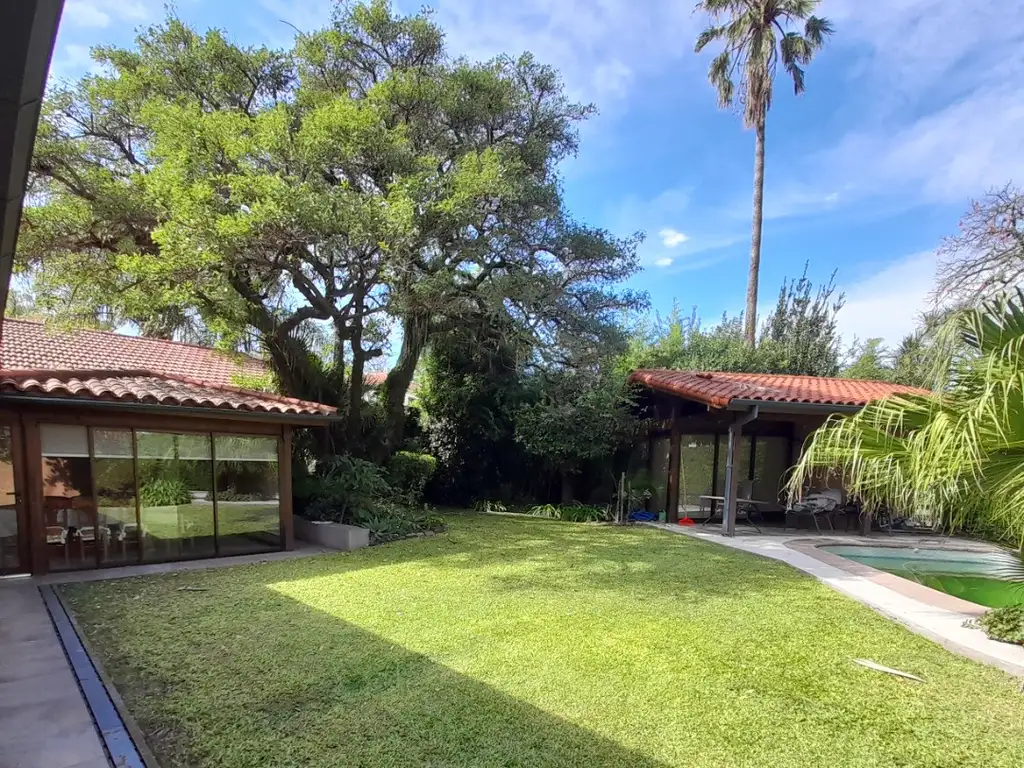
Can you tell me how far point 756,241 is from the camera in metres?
20.9

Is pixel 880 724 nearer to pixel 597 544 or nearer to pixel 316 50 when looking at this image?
pixel 597 544

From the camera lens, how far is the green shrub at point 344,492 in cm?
1061

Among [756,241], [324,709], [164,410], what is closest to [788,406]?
[324,709]

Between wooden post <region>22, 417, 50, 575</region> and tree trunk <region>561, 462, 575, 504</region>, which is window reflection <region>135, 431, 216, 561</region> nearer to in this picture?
wooden post <region>22, 417, 50, 575</region>

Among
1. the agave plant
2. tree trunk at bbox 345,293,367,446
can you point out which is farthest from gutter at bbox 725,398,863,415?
tree trunk at bbox 345,293,367,446

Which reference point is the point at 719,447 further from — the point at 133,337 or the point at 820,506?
the point at 133,337

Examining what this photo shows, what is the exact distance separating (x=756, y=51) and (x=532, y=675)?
902 inches

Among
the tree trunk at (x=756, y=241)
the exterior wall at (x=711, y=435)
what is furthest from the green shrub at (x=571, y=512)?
the tree trunk at (x=756, y=241)

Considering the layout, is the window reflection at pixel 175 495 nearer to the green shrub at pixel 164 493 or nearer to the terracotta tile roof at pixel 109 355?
the green shrub at pixel 164 493

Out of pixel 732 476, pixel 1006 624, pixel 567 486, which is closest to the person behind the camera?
pixel 1006 624

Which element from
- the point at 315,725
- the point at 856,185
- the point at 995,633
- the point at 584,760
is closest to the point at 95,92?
the point at 315,725

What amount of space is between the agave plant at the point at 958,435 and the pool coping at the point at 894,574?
130 cm

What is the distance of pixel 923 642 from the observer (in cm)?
511

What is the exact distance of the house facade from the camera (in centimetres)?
749
